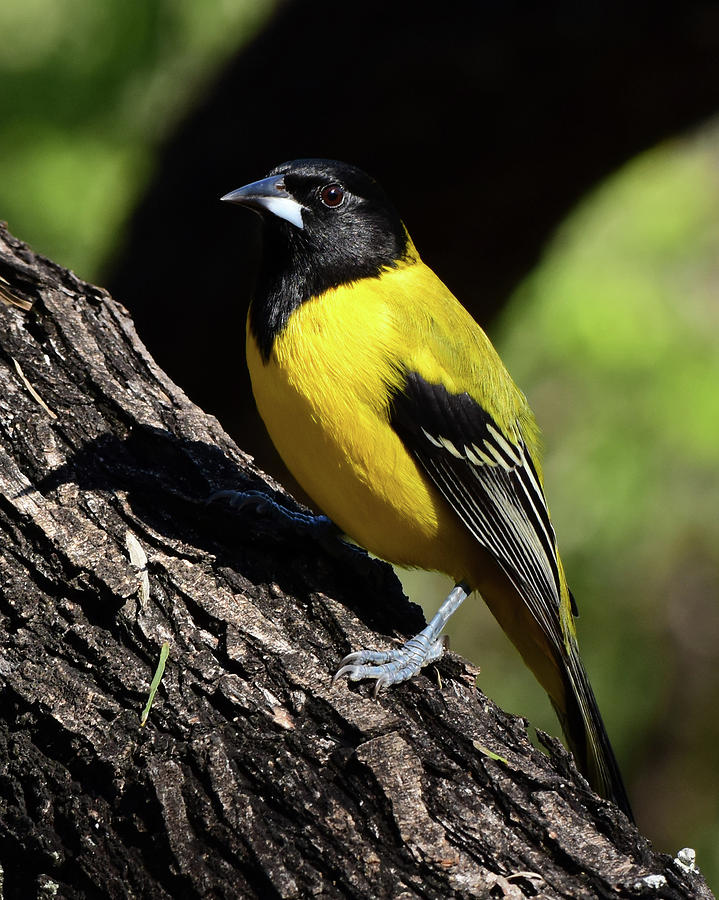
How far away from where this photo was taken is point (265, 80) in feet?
22.8

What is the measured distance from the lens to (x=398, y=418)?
3.78 meters

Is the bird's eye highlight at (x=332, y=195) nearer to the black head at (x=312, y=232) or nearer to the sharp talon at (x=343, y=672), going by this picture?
the black head at (x=312, y=232)

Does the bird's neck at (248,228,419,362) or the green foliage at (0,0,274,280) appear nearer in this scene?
the bird's neck at (248,228,419,362)

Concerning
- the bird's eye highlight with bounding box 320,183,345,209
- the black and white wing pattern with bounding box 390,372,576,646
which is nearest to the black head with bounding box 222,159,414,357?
the bird's eye highlight with bounding box 320,183,345,209

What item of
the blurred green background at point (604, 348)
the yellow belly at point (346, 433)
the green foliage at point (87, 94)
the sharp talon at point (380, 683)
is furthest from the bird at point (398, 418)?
the green foliage at point (87, 94)

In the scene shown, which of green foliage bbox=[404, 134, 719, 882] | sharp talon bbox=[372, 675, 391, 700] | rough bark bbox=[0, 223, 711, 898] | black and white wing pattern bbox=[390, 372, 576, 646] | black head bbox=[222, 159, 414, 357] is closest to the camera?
rough bark bbox=[0, 223, 711, 898]

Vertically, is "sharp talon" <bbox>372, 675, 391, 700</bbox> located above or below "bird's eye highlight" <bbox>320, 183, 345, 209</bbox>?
below

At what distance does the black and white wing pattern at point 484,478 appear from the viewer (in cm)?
382

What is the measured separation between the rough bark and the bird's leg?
5 cm

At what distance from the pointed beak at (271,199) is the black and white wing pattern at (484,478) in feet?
2.61

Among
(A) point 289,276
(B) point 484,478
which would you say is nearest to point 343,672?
(B) point 484,478

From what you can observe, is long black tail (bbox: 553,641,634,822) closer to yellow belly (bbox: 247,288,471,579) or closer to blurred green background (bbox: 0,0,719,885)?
yellow belly (bbox: 247,288,471,579)

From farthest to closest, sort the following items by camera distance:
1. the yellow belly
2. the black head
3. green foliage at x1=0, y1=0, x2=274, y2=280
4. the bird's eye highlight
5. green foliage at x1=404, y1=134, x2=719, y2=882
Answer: green foliage at x1=0, y1=0, x2=274, y2=280
green foliage at x1=404, y1=134, x2=719, y2=882
the bird's eye highlight
the black head
the yellow belly

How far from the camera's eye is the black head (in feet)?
13.0
